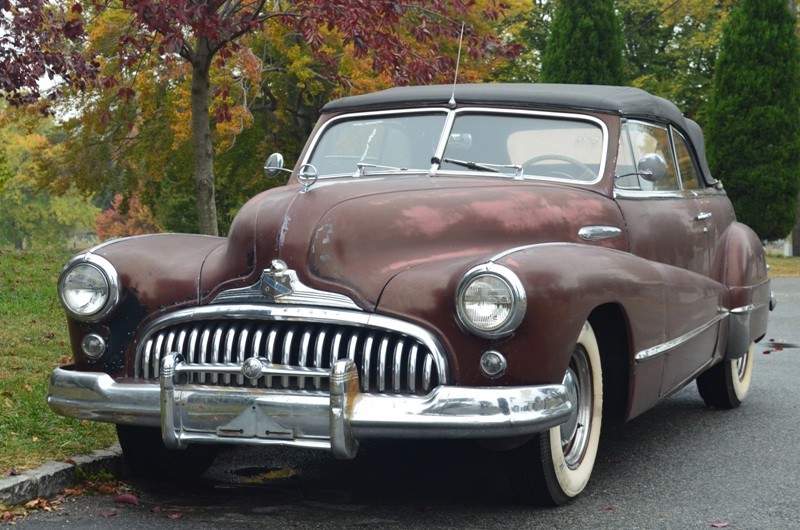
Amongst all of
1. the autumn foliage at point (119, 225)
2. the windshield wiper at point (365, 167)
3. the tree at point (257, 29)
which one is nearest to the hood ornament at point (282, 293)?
the windshield wiper at point (365, 167)

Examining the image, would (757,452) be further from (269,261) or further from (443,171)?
(269,261)

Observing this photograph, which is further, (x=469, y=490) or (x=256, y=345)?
(x=469, y=490)

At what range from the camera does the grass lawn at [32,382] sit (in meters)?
5.25

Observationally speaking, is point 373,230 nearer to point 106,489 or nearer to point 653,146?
point 106,489

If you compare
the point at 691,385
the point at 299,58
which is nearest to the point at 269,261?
the point at 691,385

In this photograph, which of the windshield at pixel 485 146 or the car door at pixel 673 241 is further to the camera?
the windshield at pixel 485 146

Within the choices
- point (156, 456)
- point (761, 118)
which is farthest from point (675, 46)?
point (156, 456)

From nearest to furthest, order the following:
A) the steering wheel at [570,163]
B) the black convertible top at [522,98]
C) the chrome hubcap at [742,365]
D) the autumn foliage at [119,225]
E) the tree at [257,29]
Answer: the steering wheel at [570,163] < the black convertible top at [522,98] < the chrome hubcap at [742,365] < the tree at [257,29] < the autumn foliage at [119,225]

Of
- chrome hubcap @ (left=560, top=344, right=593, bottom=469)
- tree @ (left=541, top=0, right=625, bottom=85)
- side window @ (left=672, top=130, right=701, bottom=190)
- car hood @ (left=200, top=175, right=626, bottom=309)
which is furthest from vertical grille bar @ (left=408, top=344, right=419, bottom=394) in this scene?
tree @ (left=541, top=0, right=625, bottom=85)

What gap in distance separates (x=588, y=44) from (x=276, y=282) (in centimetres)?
2290

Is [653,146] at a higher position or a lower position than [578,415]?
higher

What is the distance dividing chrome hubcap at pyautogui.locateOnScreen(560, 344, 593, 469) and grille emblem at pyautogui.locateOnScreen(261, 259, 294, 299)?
116 centimetres

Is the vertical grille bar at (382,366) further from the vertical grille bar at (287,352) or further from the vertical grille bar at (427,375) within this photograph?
the vertical grille bar at (287,352)

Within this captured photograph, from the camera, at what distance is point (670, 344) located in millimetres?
5359
